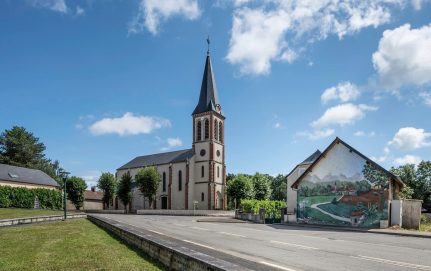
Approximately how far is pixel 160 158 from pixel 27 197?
2782 centimetres

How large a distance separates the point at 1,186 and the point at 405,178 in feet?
215

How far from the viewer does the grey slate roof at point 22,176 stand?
193 feet

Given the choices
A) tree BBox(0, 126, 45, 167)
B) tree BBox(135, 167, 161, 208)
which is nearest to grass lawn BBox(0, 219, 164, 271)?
tree BBox(135, 167, 161, 208)

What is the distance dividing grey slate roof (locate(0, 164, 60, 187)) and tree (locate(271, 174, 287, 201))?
57534 millimetres

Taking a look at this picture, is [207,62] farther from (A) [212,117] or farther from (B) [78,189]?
(B) [78,189]

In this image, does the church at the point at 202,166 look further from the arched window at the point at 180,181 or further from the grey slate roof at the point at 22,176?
the grey slate roof at the point at 22,176

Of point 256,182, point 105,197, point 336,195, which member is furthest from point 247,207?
point 105,197

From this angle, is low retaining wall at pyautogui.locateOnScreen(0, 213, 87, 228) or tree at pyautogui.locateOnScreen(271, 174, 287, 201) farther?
tree at pyautogui.locateOnScreen(271, 174, 287, 201)

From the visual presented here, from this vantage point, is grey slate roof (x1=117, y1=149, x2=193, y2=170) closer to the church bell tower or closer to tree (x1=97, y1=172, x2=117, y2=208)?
the church bell tower

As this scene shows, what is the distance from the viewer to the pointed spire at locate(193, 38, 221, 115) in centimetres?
7188

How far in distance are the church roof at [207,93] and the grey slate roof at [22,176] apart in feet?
95.5

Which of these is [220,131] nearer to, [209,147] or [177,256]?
[209,147]

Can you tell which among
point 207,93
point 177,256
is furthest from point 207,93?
point 177,256

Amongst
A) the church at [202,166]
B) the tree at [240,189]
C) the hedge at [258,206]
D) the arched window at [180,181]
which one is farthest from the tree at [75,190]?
the hedge at [258,206]
